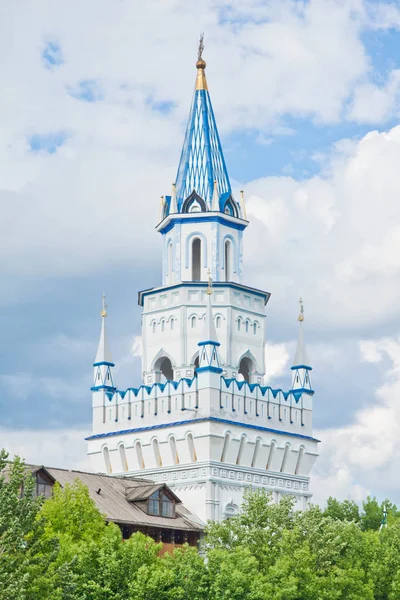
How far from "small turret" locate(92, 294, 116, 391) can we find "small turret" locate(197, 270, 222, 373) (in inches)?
284

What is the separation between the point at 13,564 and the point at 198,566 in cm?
1290

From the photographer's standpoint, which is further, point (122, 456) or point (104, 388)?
point (104, 388)

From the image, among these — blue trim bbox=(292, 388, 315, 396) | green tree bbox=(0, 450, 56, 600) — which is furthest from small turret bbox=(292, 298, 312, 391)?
green tree bbox=(0, 450, 56, 600)

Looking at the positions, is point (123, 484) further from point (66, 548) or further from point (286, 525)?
point (66, 548)

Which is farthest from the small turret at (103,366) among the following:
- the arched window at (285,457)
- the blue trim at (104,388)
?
the arched window at (285,457)

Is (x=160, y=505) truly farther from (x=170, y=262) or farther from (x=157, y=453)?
(x=170, y=262)

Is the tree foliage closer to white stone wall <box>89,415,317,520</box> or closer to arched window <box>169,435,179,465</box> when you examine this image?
white stone wall <box>89,415,317,520</box>

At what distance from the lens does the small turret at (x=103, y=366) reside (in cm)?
7844

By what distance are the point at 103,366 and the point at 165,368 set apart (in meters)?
3.67

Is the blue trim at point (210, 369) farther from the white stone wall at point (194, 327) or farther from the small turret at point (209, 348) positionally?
the white stone wall at point (194, 327)

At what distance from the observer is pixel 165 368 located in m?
80.1

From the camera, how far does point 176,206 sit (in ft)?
261

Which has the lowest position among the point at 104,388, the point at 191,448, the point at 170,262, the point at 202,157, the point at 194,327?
the point at 191,448

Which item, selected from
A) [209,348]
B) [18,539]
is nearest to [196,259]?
[209,348]
